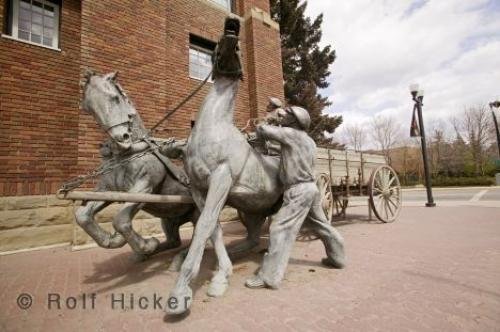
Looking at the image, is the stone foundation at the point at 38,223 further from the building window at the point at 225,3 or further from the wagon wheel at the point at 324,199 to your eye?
the building window at the point at 225,3

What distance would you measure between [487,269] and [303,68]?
56.6 ft

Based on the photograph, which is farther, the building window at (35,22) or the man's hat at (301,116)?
the building window at (35,22)

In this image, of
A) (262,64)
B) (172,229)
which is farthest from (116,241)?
(262,64)

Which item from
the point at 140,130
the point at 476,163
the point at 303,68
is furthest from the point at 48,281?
the point at 476,163

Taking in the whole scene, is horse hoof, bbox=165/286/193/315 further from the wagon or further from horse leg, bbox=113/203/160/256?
the wagon

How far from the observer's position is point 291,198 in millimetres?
3023

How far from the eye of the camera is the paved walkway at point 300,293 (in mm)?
2131

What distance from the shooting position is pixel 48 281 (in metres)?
3.39

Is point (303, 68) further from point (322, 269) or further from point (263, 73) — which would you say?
point (322, 269)

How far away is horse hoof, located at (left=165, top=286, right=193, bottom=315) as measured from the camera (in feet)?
7.07

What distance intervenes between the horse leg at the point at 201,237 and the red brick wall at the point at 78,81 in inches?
179

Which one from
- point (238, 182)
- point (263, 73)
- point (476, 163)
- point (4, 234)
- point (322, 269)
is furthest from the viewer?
point (476, 163)

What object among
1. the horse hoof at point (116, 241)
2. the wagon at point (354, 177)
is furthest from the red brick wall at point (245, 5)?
the horse hoof at point (116, 241)

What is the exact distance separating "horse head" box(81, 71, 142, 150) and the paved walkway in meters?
1.63
